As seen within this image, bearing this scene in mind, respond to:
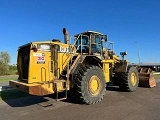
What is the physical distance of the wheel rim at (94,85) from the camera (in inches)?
359

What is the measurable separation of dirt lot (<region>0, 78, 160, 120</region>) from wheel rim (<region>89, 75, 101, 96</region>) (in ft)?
1.72

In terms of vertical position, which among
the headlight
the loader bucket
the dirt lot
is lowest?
the dirt lot

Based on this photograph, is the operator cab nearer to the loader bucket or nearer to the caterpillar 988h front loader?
the caterpillar 988h front loader

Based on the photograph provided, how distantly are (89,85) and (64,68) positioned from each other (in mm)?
1247

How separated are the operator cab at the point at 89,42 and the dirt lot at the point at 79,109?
2.39 metres

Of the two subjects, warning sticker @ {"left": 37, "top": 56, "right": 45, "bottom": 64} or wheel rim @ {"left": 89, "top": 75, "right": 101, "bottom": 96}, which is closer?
warning sticker @ {"left": 37, "top": 56, "right": 45, "bottom": 64}

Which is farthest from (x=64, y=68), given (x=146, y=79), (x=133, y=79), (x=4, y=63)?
(x=4, y=63)

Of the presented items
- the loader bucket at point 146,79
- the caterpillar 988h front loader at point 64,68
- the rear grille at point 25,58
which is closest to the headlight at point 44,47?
the caterpillar 988h front loader at point 64,68

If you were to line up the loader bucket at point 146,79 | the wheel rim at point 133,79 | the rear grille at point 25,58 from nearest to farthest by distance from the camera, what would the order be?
the rear grille at point 25,58 → the wheel rim at point 133,79 → the loader bucket at point 146,79

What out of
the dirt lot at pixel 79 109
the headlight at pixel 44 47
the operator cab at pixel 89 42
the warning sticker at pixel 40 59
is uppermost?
the operator cab at pixel 89 42

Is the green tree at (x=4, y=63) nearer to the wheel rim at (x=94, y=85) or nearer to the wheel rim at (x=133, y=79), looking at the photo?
the wheel rim at (x=133, y=79)

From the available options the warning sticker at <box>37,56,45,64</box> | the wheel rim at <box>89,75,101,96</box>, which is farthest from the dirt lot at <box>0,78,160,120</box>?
the warning sticker at <box>37,56,45,64</box>

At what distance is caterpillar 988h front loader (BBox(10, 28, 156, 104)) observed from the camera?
8039 millimetres

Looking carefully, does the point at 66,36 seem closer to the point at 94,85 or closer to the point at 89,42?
the point at 89,42
